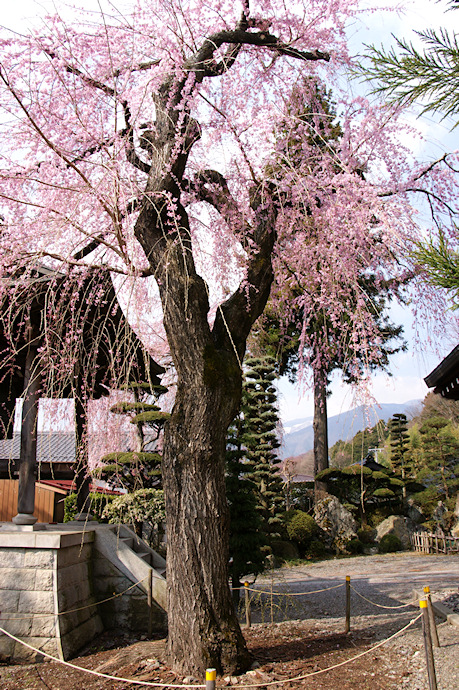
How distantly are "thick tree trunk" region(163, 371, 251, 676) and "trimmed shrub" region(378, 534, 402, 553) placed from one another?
1140cm

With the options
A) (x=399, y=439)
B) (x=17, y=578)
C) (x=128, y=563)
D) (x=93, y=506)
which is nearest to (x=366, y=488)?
(x=399, y=439)

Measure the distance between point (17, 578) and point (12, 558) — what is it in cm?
20

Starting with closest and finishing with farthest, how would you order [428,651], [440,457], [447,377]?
[428,651]
[447,377]
[440,457]

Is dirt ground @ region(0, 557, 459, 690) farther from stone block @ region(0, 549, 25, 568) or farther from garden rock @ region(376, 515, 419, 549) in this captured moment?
garden rock @ region(376, 515, 419, 549)

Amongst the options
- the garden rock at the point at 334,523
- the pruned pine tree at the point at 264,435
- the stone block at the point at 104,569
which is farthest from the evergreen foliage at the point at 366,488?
the stone block at the point at 104,569

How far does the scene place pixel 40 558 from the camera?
5016 mm

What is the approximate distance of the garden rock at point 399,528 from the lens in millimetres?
14992

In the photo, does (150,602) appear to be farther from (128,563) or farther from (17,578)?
(17,578)

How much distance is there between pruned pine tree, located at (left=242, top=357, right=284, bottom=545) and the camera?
1365 cm

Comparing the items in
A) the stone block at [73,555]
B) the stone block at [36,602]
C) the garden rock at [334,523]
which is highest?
the stone block at [73,555]

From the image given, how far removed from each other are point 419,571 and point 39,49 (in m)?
11.0

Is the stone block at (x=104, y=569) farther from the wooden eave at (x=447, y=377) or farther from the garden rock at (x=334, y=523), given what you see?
the garden rock at (x=334, y=523)

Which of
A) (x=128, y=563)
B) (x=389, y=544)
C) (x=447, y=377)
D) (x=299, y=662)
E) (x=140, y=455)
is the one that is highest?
(x=447, y=377)

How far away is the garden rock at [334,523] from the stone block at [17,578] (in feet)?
35.6
